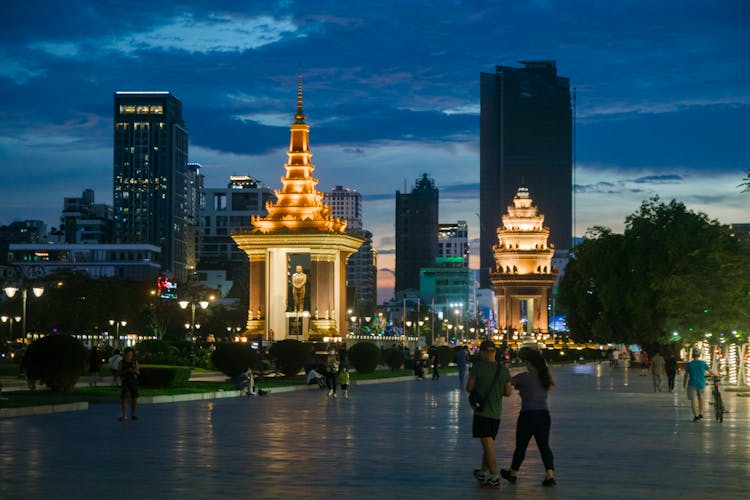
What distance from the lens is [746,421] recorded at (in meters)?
31.2

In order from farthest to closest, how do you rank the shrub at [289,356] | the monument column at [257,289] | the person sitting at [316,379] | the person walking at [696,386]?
the monument column at [257,289], the shrub at [289,356], the person sitting at [316,379], the person walking at [696,386]

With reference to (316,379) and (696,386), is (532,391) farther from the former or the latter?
(316,379)

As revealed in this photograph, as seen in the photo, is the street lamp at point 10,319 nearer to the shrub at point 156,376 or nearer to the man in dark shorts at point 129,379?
the shrub at point 156,376

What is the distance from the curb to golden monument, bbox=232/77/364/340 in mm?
69085

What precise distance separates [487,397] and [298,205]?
91825 mm

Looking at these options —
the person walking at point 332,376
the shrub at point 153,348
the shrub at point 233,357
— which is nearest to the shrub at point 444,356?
the shrub at point 153,348

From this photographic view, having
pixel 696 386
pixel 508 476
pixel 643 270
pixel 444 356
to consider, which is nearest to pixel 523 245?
pixel 444 356

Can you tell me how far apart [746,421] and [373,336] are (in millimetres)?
91645

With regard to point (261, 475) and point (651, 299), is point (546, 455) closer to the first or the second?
point (261, 475)

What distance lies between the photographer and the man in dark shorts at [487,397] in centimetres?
1755

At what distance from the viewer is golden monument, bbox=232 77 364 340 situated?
348 ft

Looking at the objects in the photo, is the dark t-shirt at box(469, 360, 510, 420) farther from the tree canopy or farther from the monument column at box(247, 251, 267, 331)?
the monument column at box(247, 251, 267, 331)

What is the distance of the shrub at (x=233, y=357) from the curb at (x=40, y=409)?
1677 cm

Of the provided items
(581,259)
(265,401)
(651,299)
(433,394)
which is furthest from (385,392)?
(581,259)
